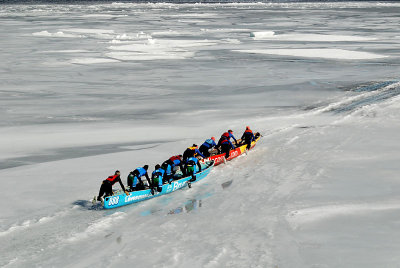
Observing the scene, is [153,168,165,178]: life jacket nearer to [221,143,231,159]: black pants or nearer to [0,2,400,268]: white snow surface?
[0,2,400,268]: white snow surface

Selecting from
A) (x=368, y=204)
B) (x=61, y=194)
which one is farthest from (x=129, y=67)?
(x=368, y=204)

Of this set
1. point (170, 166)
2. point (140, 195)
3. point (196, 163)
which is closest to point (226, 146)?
point (196, 163)

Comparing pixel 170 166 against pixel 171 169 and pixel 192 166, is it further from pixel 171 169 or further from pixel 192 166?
pixel 192 166

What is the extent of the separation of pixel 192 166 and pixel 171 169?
23.7 inches

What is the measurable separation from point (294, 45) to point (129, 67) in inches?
668

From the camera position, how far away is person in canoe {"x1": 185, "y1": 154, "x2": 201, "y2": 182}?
15.3 m

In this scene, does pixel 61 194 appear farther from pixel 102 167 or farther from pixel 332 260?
pixel 332 260

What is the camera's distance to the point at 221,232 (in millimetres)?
11758

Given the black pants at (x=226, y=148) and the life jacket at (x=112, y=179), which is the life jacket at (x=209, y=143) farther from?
the life jacket at (x=112, y=179)

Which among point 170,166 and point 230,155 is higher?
point 170,166

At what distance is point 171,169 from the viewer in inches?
608

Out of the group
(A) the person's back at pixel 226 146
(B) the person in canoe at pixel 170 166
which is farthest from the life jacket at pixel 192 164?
(A) the person's back at pixel 226 146

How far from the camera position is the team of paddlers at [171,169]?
13.4 metres

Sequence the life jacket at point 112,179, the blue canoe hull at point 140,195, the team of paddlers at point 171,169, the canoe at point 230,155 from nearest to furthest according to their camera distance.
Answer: the blue canoe hull at point 140,195, the life jacket at point 112,179, the team of paddlers at point 171,169, the canoe at point 230,155
